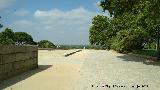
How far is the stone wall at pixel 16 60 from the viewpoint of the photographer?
1375 cm

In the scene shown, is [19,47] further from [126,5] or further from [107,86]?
[126,5]

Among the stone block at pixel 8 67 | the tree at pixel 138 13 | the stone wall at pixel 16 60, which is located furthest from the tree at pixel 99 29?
the stone block at pixel 8 67

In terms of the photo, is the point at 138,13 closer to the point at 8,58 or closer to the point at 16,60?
the point at 16,60

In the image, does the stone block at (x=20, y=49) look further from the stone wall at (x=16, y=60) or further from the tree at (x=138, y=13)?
the tree at (x=138, y=13)

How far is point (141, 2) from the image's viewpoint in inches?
990

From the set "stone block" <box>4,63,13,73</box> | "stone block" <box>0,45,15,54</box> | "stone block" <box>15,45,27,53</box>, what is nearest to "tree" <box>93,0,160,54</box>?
"stone block" <box>15,45,27,53</box>

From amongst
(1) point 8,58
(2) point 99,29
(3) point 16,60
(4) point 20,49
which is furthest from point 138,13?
(2) point 99,29

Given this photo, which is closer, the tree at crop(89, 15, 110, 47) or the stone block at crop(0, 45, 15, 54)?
the stone block at crop(0, 45, 15, 54)

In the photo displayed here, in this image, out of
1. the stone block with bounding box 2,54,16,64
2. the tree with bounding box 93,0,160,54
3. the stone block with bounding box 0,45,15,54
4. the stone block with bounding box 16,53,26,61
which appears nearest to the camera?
the stone block with bounding box 0,45,15,54

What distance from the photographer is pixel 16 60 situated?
15.7 metres

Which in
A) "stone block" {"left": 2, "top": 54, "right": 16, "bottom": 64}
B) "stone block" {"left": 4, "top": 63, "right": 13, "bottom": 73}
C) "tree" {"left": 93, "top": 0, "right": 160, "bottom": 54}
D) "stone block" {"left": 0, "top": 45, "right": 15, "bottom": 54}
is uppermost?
"tree" {"left": 93, "top": 0, "right": 160, "bottom": 54}

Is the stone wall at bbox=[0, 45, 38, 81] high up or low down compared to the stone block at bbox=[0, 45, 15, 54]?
down

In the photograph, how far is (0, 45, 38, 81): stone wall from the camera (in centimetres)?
1375

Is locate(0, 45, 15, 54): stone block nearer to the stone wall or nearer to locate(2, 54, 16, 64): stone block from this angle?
the stone wall
